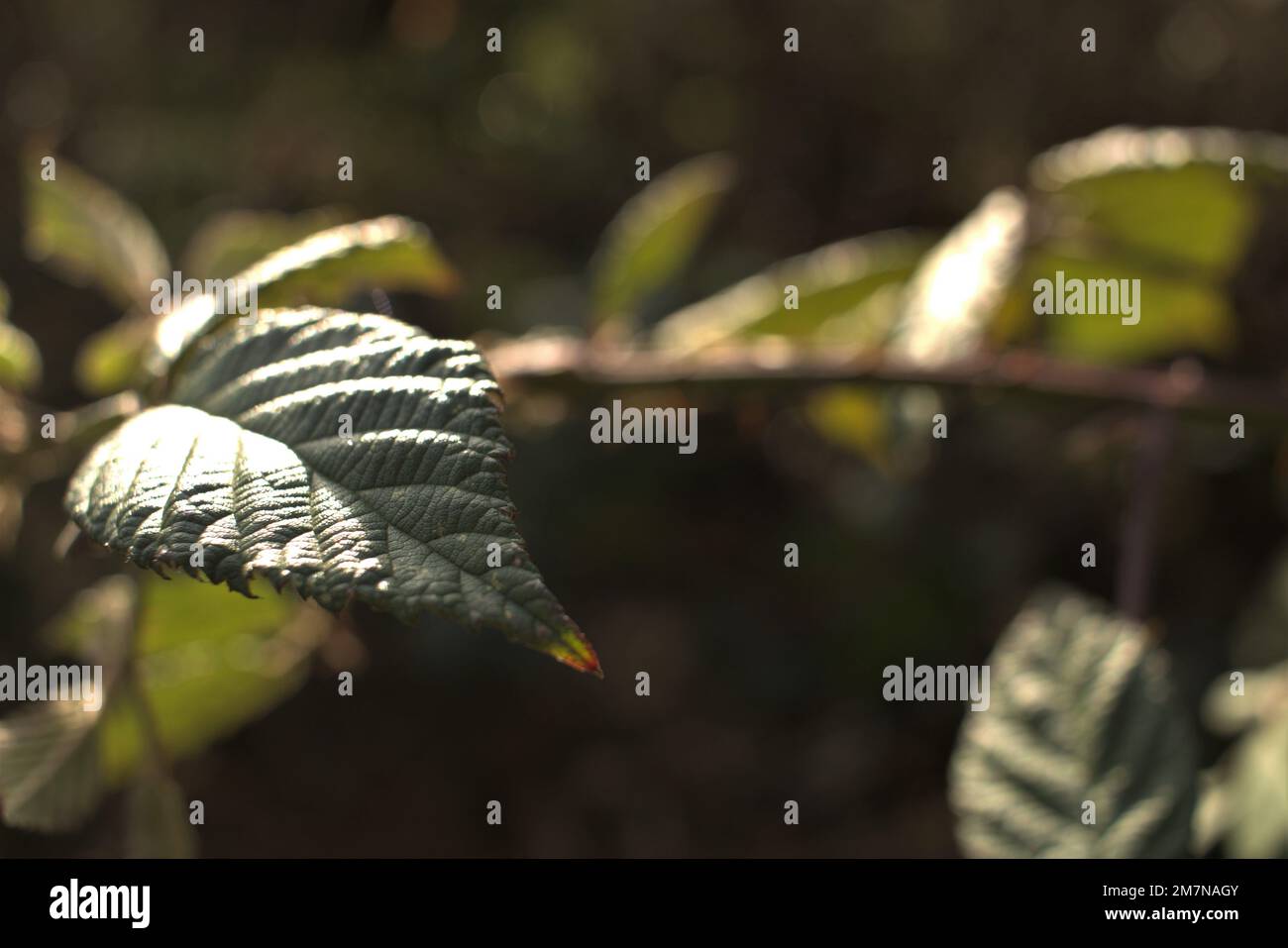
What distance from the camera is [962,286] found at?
100 cm

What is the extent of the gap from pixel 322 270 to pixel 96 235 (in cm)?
35

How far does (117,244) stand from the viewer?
916mm

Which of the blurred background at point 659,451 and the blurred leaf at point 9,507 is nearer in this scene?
the blurred leaf at point 9,507

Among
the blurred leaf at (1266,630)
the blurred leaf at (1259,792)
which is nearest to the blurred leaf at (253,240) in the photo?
the blurred leaf at (1259,792)

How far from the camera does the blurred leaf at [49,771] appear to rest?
2.29 ft

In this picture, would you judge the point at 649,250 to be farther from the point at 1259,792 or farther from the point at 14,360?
the point at 1259,792

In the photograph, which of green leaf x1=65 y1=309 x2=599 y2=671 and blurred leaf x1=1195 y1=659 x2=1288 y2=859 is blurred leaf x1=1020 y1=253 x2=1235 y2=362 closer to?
blurred leaf x1=1195 y1=659 x2=1288 y2=859

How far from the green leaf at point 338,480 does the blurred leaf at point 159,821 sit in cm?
23

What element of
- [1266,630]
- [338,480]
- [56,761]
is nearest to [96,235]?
[56,761]

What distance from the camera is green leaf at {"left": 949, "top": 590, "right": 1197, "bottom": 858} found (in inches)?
30.5
